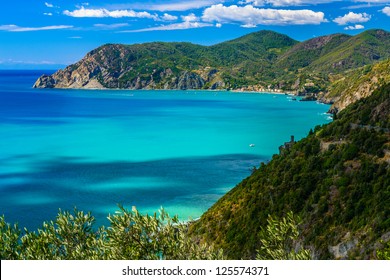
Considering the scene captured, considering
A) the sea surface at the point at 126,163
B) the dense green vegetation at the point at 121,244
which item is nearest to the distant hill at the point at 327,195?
the sea surface at the point at 126,163

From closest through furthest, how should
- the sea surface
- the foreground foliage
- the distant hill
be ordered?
the foreground foliage
the distant hill
the sea surface

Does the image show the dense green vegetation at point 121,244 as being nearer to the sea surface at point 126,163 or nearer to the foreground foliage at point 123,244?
the foreground foliage at point 123,244

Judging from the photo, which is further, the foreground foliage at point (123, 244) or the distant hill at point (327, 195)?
the distant hill at point (327, 195)

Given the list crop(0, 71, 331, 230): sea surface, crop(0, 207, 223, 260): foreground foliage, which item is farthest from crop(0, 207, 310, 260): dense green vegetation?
crop(0, 71, 331, 230): sea surface

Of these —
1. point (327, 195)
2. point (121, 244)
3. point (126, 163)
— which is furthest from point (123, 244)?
point (126, 163)

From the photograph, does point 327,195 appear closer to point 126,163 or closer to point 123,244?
point 123,244

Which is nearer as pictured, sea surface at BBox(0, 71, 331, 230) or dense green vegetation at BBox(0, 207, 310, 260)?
dense green vegetation at BBox(0, 207, 310, 260)

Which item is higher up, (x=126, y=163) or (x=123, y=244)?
(x=123, y=244)

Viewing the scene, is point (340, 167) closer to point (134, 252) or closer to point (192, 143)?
point (134, 252)

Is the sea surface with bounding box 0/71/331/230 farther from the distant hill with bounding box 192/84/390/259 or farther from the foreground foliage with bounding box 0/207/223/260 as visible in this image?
the foreground foliage with bounding box 0/207/223/260
